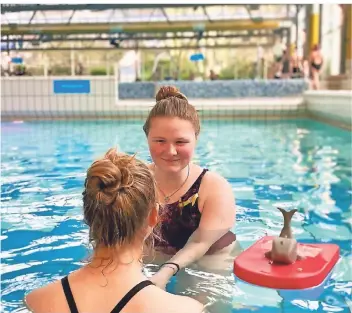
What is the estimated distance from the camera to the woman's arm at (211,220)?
2055 millimetres

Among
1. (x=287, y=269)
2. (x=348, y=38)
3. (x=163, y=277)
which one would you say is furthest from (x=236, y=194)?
(x=348, y=38)

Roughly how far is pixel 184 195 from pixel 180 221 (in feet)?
0.35

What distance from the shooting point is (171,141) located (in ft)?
6.59

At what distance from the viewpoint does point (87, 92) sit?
11070 mm

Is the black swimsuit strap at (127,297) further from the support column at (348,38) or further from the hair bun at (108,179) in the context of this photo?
the support column at (348,38)

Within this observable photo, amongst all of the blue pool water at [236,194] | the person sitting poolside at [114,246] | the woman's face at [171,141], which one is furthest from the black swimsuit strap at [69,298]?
the woman's face at [171,141]

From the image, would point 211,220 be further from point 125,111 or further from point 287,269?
point 125,111

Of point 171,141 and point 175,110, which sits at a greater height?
point 175,110

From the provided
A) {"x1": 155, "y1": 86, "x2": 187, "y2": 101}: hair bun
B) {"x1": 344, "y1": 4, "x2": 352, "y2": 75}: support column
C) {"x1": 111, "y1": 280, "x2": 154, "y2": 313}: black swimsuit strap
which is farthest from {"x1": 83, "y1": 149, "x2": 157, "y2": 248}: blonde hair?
{"x1": 344, "y1": 4, "x2": 352, "y2": 75}: support column

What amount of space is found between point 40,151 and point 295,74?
38.2ft

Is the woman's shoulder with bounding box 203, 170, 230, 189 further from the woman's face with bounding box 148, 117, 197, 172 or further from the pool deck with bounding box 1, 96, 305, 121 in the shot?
the pool deck with bounding box 1, 96, 305, 121

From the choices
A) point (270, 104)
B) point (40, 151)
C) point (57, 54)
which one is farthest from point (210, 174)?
point (57, 54)

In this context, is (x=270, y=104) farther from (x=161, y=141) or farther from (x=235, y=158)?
(x=161, y=141)

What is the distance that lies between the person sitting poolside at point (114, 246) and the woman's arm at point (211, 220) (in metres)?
0.68
